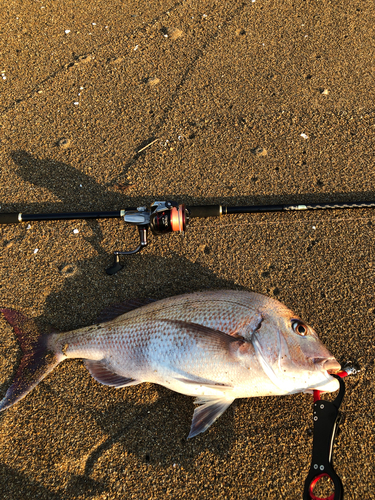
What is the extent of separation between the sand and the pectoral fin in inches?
8.3

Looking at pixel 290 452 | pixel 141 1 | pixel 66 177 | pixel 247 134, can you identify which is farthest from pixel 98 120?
pixel 290 452

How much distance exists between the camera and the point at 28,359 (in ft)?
7.56

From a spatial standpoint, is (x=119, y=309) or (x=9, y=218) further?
(x=9, y=218)

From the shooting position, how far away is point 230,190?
281cm

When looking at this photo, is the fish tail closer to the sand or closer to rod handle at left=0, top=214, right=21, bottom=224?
the sand

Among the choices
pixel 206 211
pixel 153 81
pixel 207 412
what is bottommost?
pixel 207 412

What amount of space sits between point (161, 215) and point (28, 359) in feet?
4.66

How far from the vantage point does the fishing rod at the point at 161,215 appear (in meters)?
2.29

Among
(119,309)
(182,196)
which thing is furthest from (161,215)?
(119,309)

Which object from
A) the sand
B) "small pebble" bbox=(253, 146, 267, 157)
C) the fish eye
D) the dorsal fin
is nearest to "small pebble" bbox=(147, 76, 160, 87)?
the sand

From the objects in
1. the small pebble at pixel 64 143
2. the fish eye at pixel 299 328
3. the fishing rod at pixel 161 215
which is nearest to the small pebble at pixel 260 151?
the fishing rod at pixel 161 215

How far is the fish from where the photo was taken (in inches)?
74.6

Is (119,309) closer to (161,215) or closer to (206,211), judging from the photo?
(161,215)

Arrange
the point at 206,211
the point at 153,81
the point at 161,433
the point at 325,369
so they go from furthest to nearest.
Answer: the point at 153,81
the point at 206,211
the point at 161,433
the point at 325,369
